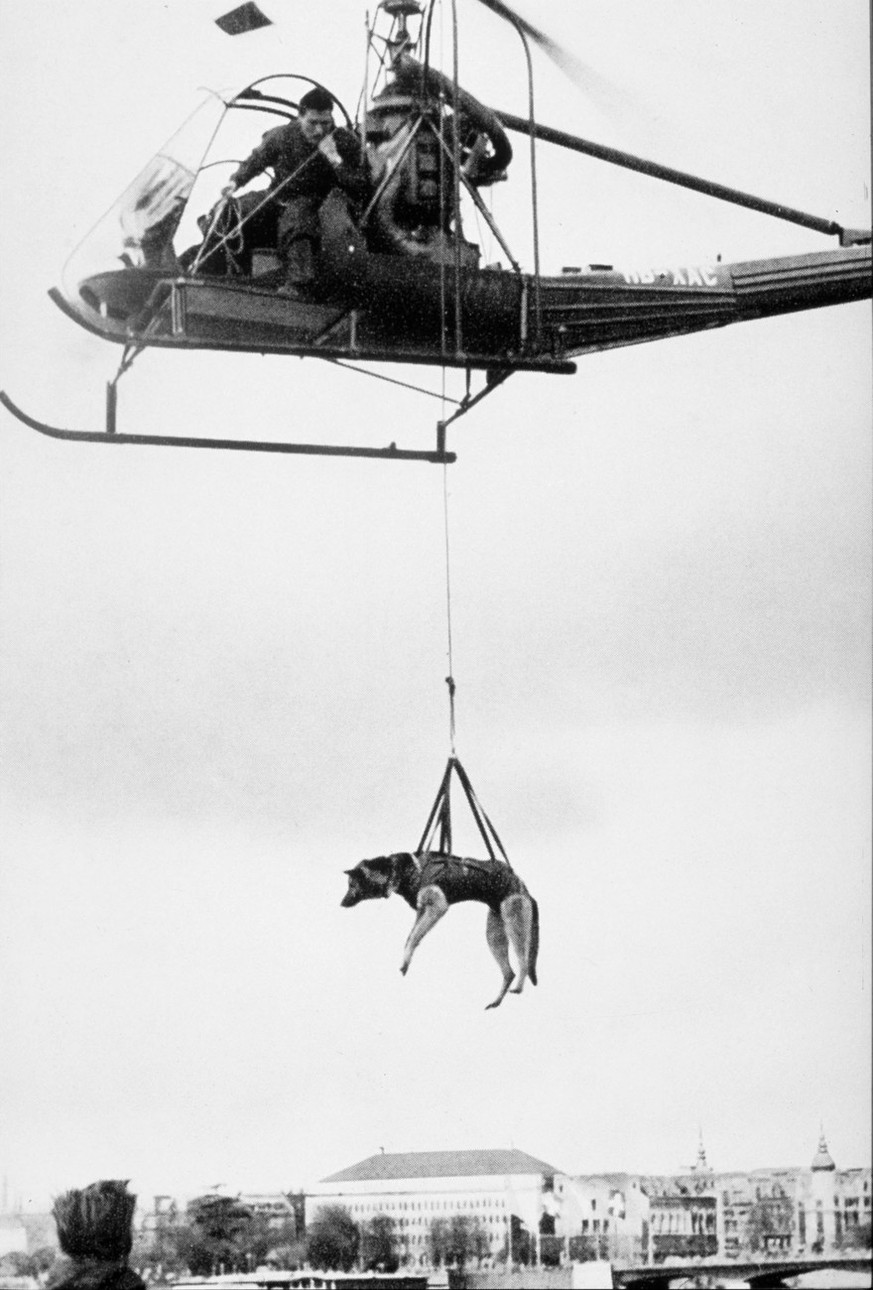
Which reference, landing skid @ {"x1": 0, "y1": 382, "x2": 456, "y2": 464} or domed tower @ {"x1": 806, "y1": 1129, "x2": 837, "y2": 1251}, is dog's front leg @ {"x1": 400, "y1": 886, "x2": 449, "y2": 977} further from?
domed tower @ {"x1": 806, "y1": 1129, "x2": 837, "y2": 1251}

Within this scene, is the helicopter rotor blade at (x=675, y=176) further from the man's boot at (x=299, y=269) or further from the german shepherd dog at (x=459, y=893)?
the german shepherd dog at (x=459, y=893)

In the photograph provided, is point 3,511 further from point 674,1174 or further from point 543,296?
point 674,1174

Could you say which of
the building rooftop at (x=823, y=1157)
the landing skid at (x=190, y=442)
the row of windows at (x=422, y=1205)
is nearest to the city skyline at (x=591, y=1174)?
the building rooftop at (x=823, y=1157)

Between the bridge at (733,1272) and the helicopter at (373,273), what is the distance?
4.32 metres

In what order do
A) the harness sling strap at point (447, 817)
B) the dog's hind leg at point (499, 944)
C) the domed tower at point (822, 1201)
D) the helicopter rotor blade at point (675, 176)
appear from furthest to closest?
the domed tower at point (822, 1201), the helicopter rotor blade at point (675, 176), the dog's hind leg at point (499, 944), the harness sling strap at point (447, 817)

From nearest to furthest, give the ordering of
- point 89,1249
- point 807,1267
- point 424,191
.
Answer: point 89,1249 < point 424,191 < point 807,1267

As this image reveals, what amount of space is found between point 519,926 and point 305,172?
131 inches

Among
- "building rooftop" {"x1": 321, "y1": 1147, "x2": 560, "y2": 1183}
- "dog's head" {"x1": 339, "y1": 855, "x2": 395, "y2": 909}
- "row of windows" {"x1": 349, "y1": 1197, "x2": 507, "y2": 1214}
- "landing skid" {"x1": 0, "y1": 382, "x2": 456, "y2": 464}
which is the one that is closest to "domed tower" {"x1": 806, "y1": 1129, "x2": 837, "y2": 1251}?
"building rooftop" {"x1": 321, "y1": 1147, "x2": 560, "y2": 1183}

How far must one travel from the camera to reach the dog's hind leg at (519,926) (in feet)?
32.0

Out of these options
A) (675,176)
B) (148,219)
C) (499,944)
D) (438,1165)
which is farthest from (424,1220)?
(148,219)

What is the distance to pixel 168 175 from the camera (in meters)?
9.38

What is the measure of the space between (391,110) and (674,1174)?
586cm

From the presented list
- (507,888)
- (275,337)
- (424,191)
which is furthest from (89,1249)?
(424,191)

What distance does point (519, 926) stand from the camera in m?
9.78
